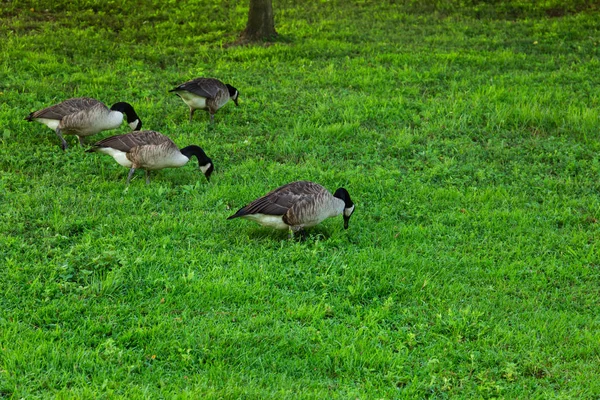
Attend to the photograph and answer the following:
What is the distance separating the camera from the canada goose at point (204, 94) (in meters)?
11.5

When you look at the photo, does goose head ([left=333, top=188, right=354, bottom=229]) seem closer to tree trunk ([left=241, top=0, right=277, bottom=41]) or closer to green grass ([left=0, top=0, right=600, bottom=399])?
green grass ([left=0, top=0, right=600, bottom=399])

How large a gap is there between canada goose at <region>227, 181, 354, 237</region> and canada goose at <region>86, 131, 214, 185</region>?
2.02 m

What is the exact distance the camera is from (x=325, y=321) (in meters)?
6.25

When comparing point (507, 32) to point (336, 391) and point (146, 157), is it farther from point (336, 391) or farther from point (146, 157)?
point (336, 391)

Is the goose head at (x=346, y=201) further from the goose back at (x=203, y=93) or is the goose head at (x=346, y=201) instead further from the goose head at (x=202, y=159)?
the goose back at (x=203, y=93)

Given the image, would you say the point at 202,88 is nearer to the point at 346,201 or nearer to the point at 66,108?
the point at 66,108

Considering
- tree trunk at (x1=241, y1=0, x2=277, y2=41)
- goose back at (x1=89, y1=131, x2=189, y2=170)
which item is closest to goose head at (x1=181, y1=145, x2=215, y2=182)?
goose back at (x1=89, y1=131, x2=189, y2=170)

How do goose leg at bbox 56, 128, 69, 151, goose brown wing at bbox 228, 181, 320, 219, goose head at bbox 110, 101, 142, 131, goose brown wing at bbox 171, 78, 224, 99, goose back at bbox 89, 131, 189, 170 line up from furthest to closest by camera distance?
goose brown wing at bbox 171, 78, 224, 99 → goose head at bbox 110, 101, 142, 131 → goose leg at bbox 56, 128, 69, 151 → goose back at bbox 89, 131, 189, 170 → goose brown wing at bbox 228, 181, 320, 219

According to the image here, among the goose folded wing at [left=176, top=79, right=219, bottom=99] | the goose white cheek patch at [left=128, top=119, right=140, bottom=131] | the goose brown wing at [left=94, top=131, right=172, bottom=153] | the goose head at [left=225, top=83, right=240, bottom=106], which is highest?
the goose folded wing at [left=176, top=79, right=219, bottom=99]

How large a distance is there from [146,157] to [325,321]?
399cm

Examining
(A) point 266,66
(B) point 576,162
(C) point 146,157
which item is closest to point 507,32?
(A) point 266,66

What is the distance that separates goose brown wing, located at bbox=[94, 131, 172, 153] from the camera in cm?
912

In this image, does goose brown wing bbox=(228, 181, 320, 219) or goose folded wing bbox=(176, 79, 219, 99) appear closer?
goose brown wing bbox=(228, 181, 320, 219)

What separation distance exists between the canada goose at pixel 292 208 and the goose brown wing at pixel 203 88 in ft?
13.7
